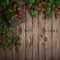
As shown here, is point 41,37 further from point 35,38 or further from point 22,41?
point 22,41

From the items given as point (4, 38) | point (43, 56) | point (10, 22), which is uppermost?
point (10, 22)

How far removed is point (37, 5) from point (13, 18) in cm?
35

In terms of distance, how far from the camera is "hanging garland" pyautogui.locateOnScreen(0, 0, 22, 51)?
9.26 ft

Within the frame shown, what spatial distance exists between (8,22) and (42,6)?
489 mm

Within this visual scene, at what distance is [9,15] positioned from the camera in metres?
2.82

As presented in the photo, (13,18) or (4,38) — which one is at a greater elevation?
(13,18)

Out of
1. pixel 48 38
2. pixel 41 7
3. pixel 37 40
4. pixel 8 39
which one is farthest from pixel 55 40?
pixel 8 39

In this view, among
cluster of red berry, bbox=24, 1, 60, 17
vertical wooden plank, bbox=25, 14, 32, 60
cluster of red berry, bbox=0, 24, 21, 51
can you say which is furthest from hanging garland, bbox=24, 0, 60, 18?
cluster of red berry, bbox=0, 24, 21, 51

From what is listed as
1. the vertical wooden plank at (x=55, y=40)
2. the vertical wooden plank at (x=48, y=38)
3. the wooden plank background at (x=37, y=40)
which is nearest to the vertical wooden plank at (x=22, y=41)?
the wooden plank background at (x=37, y=40)

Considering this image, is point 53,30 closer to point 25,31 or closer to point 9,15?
point 25,31

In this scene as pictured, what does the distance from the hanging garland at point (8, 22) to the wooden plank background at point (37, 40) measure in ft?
0.24

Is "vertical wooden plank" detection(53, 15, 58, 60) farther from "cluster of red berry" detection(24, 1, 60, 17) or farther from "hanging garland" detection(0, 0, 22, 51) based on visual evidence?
"hanging garland" detection(0, 0, 22, 51)

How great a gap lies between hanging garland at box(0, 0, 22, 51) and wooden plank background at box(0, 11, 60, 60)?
0.24ft

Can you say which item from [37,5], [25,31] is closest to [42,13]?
[37,5]
